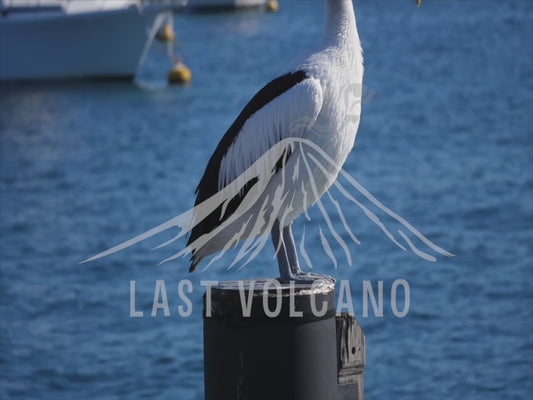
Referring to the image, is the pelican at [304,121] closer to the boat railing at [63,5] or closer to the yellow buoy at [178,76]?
the boat railing at [63,5]

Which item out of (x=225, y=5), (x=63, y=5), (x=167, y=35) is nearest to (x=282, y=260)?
(x=63, y=5)

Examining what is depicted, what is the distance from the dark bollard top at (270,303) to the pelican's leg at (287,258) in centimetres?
69

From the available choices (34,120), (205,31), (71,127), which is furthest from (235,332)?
(205,31)

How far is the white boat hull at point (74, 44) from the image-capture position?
33.4 m

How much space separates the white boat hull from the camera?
33406mm

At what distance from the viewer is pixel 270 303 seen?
137 inches

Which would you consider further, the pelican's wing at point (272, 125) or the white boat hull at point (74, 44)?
the white boat hull at point (74, 44)

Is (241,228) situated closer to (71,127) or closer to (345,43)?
(345,43)

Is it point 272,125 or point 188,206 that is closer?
point 272,125

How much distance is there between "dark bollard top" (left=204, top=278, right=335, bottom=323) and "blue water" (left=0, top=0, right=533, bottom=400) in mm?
1581

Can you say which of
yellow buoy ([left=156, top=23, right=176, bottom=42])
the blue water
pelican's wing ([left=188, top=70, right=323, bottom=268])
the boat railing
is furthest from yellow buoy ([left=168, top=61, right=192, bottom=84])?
pelican's wing ([left=188, top=70, right=323, bottom=268])

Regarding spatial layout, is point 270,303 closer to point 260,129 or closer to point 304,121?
point 304,121

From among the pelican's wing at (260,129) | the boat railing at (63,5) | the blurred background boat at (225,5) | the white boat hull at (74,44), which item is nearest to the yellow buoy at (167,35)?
the white boat hull at (74,44)

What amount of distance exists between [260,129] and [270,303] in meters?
1.45
